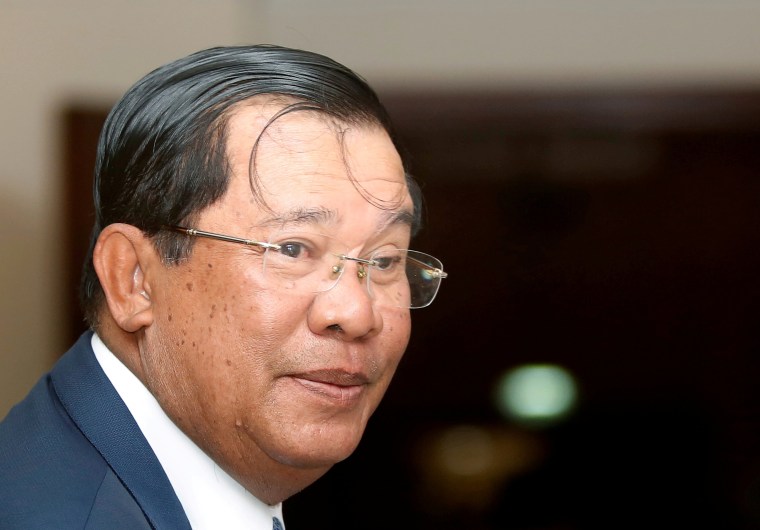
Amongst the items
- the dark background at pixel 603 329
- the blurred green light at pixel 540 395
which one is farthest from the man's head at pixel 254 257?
the blurred green light at pixel 540 395

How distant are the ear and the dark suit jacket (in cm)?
8

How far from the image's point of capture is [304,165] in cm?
143

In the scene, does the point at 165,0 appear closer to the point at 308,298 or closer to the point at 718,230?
the point at 718,230

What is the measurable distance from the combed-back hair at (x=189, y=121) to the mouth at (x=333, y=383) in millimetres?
246

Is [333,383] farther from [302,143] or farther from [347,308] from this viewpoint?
[302,143]

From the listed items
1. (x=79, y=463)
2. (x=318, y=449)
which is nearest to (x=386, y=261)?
(x=318, y=449)

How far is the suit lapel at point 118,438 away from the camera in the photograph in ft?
4.33

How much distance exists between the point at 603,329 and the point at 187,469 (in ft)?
10.2

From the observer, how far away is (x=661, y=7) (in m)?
4.02

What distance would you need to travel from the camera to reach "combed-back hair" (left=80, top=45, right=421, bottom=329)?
145 centimetres

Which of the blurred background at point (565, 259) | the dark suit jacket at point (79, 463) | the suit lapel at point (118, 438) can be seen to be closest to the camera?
the dark suit jacket at point (79, 463)

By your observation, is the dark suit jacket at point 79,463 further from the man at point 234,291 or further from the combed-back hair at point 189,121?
the combed-back hair at point 189,121

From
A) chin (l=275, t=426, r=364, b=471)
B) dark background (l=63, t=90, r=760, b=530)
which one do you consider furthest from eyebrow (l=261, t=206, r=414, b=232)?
dark background (l=63, t=90, r=760, b=530)

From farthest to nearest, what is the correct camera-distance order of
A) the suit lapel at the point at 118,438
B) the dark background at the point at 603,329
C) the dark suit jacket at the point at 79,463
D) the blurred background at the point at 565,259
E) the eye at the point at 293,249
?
the dark background at the point at 603,329
the blurred background at the point at 565,259
the eye at the point at 293,249
the suit lapel at the point at 118,438
the dark suit jacket at the point at 79,463
